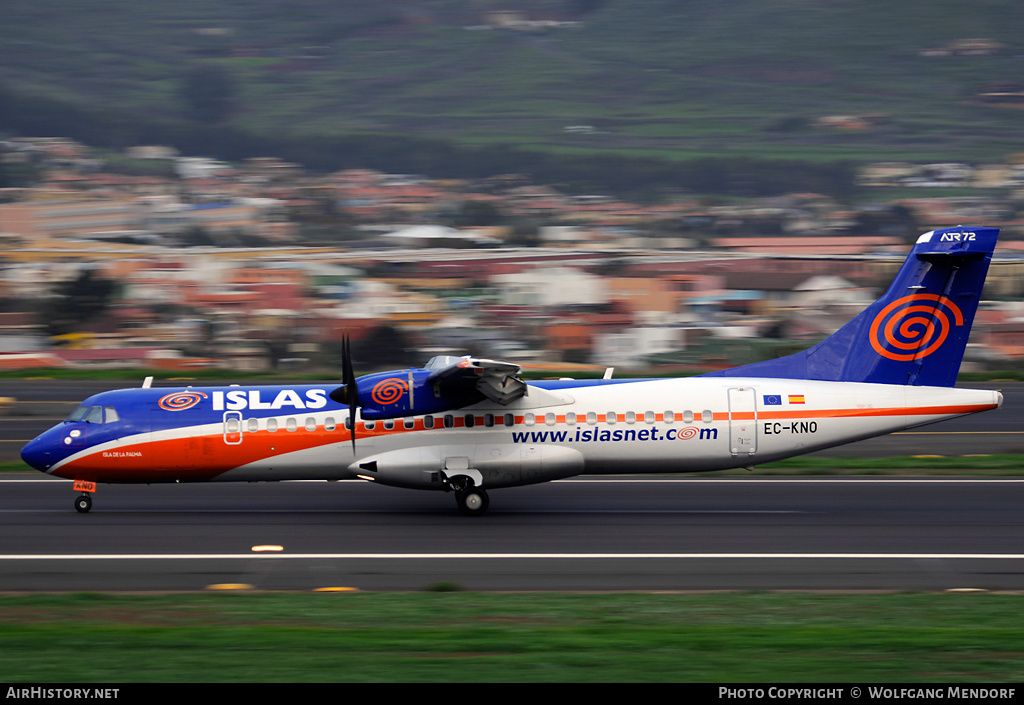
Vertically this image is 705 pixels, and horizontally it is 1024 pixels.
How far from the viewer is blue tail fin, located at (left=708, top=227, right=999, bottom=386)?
59.6 ft

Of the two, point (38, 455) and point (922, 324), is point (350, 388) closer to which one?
point (38, 455)

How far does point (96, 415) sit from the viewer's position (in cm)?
1839

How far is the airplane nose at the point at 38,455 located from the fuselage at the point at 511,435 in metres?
0.02

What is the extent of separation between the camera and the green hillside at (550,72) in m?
143

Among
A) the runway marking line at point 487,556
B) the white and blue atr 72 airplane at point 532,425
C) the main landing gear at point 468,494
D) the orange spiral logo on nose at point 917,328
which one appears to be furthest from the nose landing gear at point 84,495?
the orange spiral logo on nose at point 917,328

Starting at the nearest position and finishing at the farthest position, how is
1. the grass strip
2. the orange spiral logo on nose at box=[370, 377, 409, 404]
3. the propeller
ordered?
1. the grass strip
2. the propeller
3. the orange spiral logo on nose at box=[370, 377, 409, 404]

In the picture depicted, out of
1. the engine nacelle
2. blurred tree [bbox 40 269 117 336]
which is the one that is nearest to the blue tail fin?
the engine nacelle

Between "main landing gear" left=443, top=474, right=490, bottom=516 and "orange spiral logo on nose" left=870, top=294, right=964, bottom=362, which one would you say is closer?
"main landing gear" left=443, top=474, right=490, bottom=516

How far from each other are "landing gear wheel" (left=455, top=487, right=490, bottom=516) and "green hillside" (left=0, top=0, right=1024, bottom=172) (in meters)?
119

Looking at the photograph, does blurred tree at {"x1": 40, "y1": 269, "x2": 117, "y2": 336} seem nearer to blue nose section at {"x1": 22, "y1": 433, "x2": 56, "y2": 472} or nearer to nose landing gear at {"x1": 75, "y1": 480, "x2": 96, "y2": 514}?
blue nose section at {"x1": 22, "y1": 433, "x2": 56, "y2": 472}

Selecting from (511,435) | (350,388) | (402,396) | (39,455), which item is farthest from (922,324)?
(39,455)

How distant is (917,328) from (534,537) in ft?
27.3

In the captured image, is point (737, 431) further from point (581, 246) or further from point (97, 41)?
point (97, 41)

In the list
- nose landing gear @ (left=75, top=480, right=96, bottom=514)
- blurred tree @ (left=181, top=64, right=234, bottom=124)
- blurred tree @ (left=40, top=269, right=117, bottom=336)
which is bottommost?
nose landing gear @ (left=75, top=480, right=96, bottom=514)
